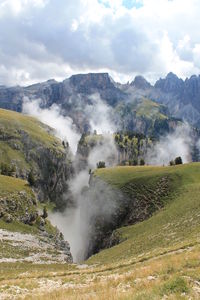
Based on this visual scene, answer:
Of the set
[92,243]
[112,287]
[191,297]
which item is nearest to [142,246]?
[112,287]

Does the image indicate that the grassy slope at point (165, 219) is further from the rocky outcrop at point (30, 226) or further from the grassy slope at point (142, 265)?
the rocky outcrop at point (30, 226)

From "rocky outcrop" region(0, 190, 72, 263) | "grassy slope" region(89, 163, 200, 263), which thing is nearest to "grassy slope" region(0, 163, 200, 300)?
"grassy slope" region(89, 163, 200, 263)

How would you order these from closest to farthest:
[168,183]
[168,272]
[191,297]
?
[191,297] → [168,272] → [168,183]

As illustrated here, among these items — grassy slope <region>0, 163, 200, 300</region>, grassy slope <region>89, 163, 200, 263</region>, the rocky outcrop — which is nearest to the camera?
grassy slope <region>0, 163, 200, 300</region>

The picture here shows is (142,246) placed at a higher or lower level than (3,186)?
lower

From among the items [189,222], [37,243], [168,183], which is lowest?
[37,243]

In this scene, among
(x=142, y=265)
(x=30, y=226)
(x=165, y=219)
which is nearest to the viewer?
(x=142, y=265)

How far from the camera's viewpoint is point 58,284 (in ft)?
90.8

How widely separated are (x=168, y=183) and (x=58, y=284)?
7806 centimetres

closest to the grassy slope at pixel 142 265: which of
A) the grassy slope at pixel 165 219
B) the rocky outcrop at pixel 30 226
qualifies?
the grassy slope at pixel 165 219

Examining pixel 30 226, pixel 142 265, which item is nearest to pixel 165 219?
pixel 142 265

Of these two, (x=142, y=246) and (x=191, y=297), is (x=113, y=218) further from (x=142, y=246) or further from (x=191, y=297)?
(x=191, y=297)

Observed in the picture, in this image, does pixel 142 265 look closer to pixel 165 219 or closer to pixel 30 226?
pixel 165 219

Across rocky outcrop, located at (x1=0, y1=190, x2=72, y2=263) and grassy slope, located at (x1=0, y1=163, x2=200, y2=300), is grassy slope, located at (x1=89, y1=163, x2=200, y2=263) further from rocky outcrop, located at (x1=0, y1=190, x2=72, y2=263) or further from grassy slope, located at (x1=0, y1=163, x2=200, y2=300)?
rocky outcrop, located at (x1=0, y1=190, x2=72, y2=263)
